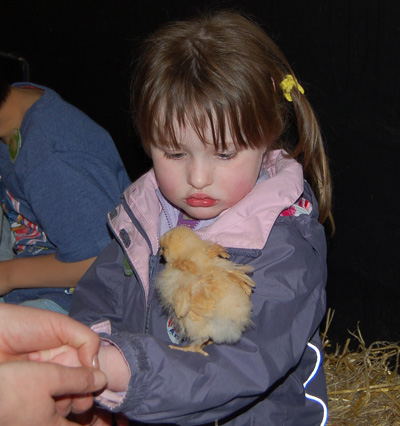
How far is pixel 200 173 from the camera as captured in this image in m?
1.77

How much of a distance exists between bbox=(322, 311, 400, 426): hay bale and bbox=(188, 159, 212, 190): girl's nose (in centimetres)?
114

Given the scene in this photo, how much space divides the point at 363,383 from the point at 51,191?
4.68 feet

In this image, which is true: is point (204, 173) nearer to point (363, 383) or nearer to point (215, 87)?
point (215, 87)

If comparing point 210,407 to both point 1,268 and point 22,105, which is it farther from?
point 22,105

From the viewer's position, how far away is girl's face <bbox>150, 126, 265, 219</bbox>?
1770 mm

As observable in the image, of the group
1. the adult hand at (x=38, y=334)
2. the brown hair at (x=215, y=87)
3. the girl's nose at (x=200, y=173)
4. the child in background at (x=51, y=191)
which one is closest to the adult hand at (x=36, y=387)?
the adult hand at (x=38, y=334)

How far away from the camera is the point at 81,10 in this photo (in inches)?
132

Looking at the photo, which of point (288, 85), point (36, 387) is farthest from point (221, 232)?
point (36, 387)

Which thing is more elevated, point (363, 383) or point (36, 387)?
point (36, 387)

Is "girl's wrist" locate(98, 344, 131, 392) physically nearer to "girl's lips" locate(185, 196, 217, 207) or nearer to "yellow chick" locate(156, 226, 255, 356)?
"yellow chick" locate(156, 226, 255, 356)

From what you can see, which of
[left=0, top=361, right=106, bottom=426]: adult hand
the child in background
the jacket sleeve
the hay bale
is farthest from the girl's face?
the hay bale

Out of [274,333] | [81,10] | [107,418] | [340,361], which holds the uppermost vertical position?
[81,10]

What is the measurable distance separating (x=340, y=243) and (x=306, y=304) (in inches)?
36.8

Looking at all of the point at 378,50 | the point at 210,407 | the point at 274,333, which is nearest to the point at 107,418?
the point at 210,407
